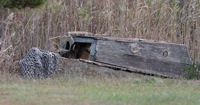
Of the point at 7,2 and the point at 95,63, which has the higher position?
the point at 7,2

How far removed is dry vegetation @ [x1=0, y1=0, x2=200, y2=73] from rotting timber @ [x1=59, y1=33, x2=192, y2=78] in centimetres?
121

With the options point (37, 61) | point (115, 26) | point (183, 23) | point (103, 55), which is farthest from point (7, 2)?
point (183, 23)

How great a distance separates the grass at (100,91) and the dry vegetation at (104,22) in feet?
6.36

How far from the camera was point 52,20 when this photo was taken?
13.4 meters

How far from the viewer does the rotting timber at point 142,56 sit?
12258 millimetres

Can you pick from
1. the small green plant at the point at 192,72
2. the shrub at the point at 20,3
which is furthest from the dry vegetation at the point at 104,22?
the shrub at the point at 20,3

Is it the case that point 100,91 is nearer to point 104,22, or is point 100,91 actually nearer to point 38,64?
point 38,64

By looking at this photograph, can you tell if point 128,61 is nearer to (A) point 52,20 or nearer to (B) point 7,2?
(A) point 52,20

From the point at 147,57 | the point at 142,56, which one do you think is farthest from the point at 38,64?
the point at 147,57

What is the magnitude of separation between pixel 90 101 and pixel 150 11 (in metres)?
6.24

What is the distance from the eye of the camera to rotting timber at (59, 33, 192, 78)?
12258 millimetres

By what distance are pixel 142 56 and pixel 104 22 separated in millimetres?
1681

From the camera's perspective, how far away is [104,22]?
13.6 m

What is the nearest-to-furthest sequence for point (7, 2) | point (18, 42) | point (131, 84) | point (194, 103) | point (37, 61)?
point (194, 103)
point (7, 2)
point (131, 84)
point (37, 61)
point (18, 42)
